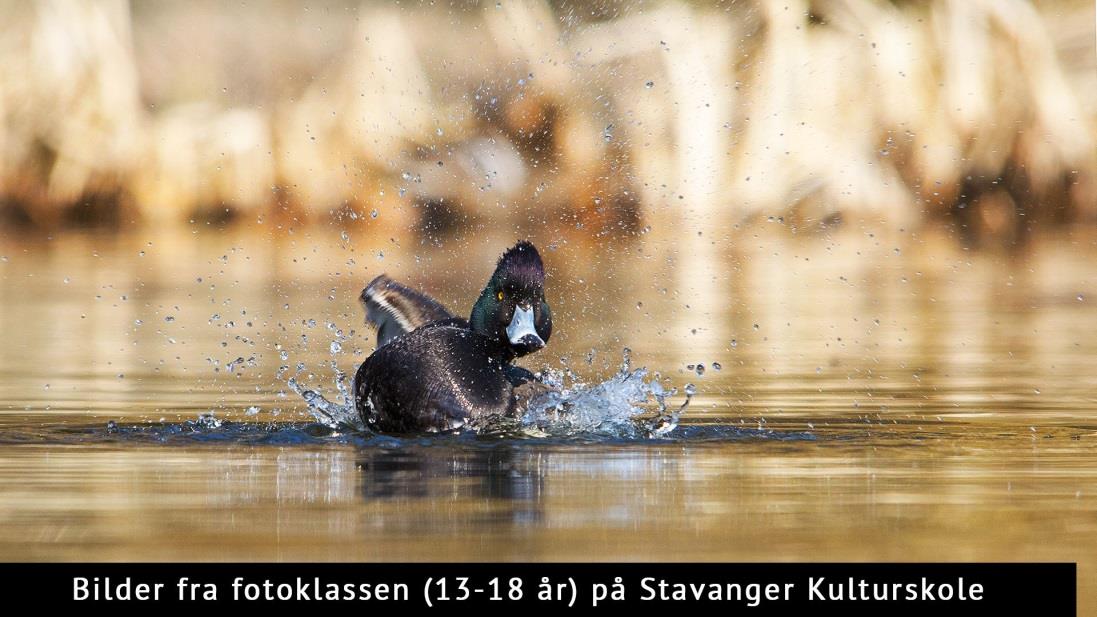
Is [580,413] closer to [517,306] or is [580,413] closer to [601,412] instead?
[601,412]

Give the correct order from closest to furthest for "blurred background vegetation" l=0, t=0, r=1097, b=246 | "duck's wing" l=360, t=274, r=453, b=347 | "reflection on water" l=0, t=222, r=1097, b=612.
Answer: "reflection on water" l=0, t=222, r=1097, b=612 < "duck's wing" l=360, t=274, r=453, b=347 < "blurred background vegetation" l=0, t=0, r=1097, b=246

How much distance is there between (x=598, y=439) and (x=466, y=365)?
0.60 m

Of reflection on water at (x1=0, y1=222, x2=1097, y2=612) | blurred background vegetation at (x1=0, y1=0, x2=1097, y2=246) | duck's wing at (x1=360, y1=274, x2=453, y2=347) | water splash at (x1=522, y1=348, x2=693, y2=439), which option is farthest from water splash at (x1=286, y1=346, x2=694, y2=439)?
blurred background vegetation at (x1=0, y1=0, x2=1097, y2=246)

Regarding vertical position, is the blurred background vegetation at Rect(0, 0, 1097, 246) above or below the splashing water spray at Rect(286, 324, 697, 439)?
above

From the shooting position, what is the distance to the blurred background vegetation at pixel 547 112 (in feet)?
65.7

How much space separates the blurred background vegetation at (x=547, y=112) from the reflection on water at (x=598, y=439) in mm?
4769

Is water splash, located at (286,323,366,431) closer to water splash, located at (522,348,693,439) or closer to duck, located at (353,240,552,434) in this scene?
duck, located at (353,240,552,434)

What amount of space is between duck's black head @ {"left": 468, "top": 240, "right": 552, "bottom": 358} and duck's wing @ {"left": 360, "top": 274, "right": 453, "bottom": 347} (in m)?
1.07

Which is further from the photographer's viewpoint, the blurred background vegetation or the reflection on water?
the blurred background vegetation

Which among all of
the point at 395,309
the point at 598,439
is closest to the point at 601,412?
the point at 598,439

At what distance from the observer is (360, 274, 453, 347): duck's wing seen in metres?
8.91

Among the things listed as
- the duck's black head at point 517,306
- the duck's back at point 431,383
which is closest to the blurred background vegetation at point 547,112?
the duck's black head at point 517,306

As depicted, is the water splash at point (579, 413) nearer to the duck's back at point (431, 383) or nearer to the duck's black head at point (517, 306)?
the duck's back at point (431, 383)
